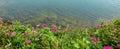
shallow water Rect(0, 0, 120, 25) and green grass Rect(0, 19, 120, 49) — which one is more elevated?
green grass Rect(0, 19, 120, 49)

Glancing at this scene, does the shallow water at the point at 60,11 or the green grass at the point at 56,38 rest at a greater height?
the green grass at the point at 56,38

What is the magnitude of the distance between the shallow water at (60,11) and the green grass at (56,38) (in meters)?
4.87

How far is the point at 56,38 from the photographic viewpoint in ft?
20.7

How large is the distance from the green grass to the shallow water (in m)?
4.87

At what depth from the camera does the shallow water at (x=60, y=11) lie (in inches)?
483

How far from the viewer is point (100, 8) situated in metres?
16.0

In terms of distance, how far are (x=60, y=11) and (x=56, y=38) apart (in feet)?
26.0

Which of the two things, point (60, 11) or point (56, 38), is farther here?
point (60, 11)

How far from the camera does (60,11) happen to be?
14141mm

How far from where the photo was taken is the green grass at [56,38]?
5.70m

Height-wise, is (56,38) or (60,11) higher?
(56,38)

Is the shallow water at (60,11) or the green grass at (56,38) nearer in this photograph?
the green grass at (56,38)

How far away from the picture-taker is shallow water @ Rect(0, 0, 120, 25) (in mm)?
12258

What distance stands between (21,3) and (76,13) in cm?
384
